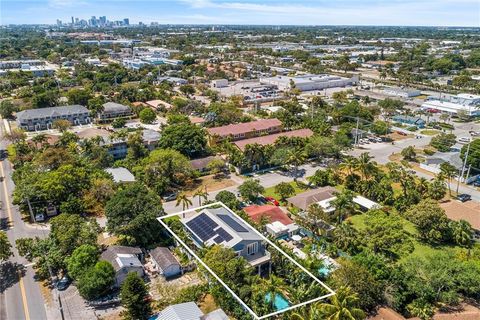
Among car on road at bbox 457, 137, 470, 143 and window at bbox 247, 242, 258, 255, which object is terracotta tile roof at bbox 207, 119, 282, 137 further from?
window at bbox 247, 242, 258, 255

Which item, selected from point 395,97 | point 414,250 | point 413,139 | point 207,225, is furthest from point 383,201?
point 395,97

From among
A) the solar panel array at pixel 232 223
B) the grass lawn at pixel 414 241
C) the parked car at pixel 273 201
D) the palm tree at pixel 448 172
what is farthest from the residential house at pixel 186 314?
the palm tree at pixel 448 172

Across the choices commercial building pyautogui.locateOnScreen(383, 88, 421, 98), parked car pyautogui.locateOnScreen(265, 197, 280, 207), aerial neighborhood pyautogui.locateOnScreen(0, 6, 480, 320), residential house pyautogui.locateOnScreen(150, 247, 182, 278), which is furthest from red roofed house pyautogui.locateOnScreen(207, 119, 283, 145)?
commercial building pyautogui.locateOnScreen(383, 88, 421, 98)

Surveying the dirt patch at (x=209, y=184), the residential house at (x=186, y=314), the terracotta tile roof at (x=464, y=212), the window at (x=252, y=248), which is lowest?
the dirt patch at (x=209, y=184)

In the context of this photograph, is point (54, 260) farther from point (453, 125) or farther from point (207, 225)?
point (453, 125)

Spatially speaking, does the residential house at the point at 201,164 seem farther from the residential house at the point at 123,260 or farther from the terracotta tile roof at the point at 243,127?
the residential house at the point at 123,260

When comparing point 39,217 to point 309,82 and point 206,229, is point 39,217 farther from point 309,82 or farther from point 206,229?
point 309,82

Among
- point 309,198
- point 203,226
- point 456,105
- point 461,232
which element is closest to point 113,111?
point 309,198
